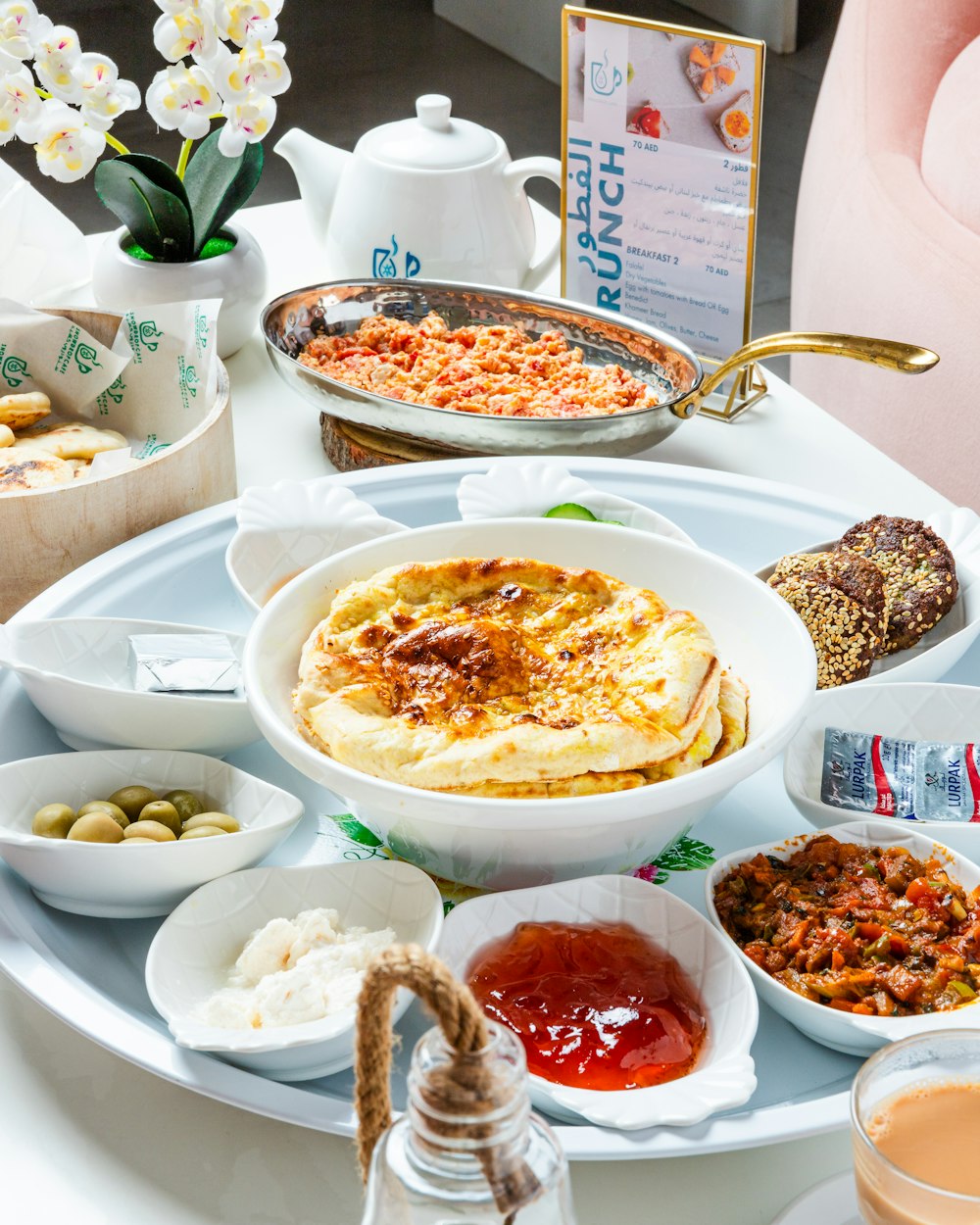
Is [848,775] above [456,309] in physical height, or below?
below

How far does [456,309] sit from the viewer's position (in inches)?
84.4

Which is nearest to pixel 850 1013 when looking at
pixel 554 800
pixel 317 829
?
pixel 554 800

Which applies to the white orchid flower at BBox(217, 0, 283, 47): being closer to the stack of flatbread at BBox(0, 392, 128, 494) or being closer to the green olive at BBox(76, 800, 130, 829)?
the stack of flatbread at BBox(0, 392, 128, 494)

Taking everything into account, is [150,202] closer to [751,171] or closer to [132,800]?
[751,171]

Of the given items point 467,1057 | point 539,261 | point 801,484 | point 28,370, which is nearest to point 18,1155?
point 467,1057

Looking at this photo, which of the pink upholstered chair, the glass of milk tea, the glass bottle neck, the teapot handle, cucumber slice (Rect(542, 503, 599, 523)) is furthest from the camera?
the pink upholstered chair

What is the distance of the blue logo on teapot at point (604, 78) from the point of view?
1.99 meters

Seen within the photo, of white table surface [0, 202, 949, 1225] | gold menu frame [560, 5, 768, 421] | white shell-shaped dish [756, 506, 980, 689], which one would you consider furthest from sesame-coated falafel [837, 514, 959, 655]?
white table surface [0, 202, 949, 1225]

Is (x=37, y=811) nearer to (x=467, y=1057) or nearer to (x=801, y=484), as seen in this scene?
(x=467, y=1057)

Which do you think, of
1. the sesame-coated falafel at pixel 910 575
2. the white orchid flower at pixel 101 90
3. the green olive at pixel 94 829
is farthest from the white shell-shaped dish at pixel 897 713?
the white orchid flower at pixel 101 90

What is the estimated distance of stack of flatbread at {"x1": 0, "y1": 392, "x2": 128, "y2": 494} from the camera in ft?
5.70

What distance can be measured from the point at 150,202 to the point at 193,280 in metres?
0.13

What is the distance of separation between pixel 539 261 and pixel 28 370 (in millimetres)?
910

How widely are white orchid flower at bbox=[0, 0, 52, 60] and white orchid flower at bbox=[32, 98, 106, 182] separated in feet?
0.26
